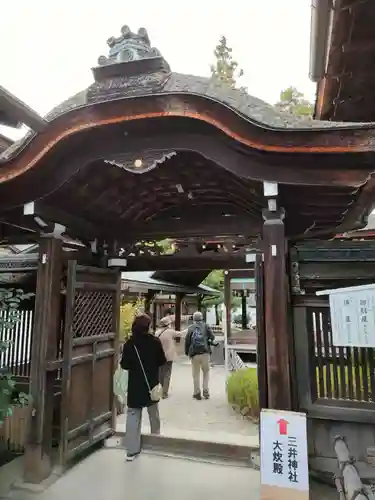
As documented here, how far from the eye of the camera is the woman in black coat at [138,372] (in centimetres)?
490

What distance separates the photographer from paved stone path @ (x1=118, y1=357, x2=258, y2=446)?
236 inches

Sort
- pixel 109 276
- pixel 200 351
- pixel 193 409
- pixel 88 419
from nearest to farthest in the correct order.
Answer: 1. pixel 88 419
2. pixel 109 276
3. pixel 193 409
4. pixel 200 351

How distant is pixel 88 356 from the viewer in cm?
490

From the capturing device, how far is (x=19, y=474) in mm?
4262

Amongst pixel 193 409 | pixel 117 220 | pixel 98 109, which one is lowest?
pixel 193 409

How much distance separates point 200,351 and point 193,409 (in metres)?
1.22

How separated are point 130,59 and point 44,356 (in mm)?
3156

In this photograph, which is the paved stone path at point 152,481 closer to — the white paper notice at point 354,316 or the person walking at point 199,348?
the white paper notice at point 354,316

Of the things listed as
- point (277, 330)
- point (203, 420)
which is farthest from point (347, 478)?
point (203, 420)

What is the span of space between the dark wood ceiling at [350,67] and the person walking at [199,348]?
18.4 feet

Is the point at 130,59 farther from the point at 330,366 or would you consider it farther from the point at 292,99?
the point at 292,99

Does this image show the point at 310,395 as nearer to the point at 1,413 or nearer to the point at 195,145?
the point at 195,145

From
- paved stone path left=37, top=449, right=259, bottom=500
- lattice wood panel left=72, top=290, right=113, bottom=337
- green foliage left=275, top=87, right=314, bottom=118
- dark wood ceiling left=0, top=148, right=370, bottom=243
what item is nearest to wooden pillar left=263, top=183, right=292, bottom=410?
dark wood ceiling left=0, top=148, right=370, bottom=243

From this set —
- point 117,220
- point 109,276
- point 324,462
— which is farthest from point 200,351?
point 324,462
